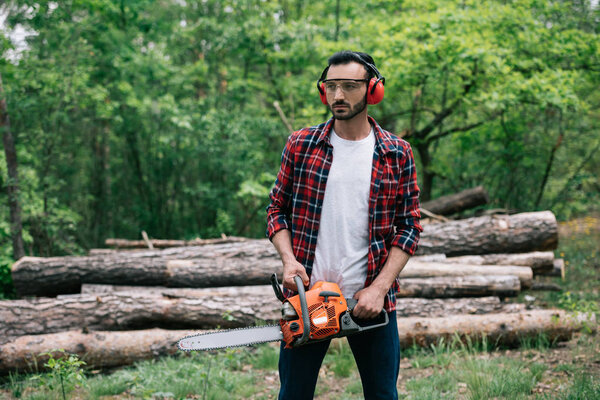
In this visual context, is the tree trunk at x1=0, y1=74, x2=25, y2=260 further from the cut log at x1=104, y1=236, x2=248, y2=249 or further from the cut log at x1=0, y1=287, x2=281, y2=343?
the cut log at x1=0, y1=287, x2=281, y2=343

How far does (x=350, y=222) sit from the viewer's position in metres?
1.98

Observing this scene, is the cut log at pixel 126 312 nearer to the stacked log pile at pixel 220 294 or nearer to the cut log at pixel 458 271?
the stacked log pile at pixel 220 294

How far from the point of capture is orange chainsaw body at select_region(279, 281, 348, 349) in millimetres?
1821

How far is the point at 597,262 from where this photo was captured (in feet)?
25.7

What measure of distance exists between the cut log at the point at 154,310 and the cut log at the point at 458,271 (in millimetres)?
474

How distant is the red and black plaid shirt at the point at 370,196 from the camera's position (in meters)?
1.98

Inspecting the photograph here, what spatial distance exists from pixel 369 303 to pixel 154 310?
3.35 m

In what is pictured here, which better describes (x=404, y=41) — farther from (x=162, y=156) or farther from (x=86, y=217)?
(x=86, y=217)

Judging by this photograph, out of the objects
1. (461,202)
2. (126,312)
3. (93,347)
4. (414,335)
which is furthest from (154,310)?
(461,202)

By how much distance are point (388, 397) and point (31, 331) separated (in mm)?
3854

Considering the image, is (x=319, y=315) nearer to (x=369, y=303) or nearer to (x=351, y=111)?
(x=369, y=303)

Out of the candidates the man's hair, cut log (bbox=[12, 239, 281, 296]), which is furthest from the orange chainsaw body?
cut log (bbox=[12, 239, 281, 296])

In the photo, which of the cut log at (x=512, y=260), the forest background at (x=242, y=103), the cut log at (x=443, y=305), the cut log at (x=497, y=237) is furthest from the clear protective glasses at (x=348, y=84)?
the forest background at (x=242, y=103)

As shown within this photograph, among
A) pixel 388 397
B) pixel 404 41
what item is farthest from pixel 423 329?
pixel 404 41
